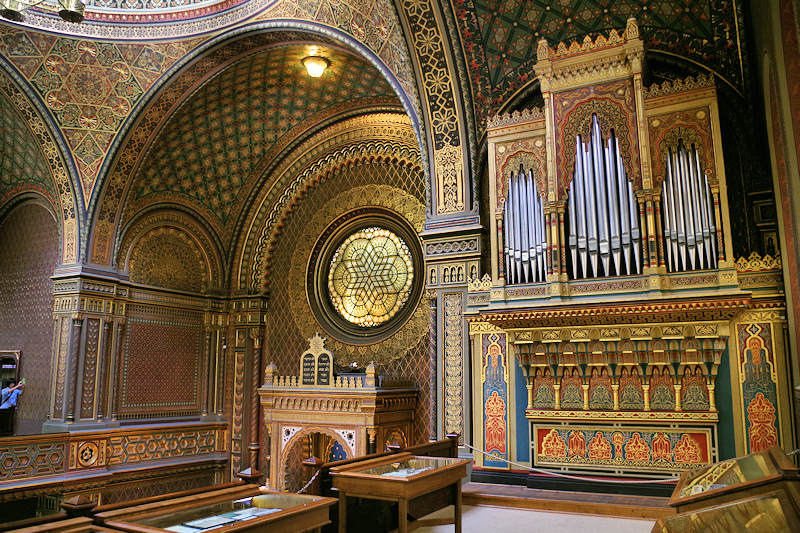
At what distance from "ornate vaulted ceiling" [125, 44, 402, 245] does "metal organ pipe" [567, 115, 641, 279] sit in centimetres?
466

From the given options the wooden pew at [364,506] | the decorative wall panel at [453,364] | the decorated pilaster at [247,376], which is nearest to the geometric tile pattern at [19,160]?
the decorated pilaster at [247,376]

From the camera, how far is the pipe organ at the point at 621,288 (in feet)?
20.2

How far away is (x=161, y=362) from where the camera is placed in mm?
12109

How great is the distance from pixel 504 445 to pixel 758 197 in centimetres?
381

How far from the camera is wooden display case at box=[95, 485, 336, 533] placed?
3.29 m


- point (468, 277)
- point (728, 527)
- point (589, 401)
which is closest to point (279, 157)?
point (468, 277)

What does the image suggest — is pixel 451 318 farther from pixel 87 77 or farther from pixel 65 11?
pixel 87 77

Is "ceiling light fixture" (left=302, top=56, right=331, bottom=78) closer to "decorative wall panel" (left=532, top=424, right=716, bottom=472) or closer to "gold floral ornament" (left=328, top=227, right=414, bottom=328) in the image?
"gold floral ornament" (left=328, top=227, right=414, bottom=328)

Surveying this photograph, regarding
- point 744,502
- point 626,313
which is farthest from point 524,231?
point 744,502

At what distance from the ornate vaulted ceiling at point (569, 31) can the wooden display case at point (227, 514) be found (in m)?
5.64

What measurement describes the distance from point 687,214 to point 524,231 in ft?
5.41

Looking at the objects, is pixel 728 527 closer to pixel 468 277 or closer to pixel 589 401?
pixel 589 401

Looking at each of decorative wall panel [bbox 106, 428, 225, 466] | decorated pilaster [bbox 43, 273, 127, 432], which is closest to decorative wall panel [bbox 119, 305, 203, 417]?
decorated pilaster [bbox 43, 273, 127, 432]

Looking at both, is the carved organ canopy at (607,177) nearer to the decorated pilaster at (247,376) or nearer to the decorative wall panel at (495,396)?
the decorative wall panel at (495,396)
